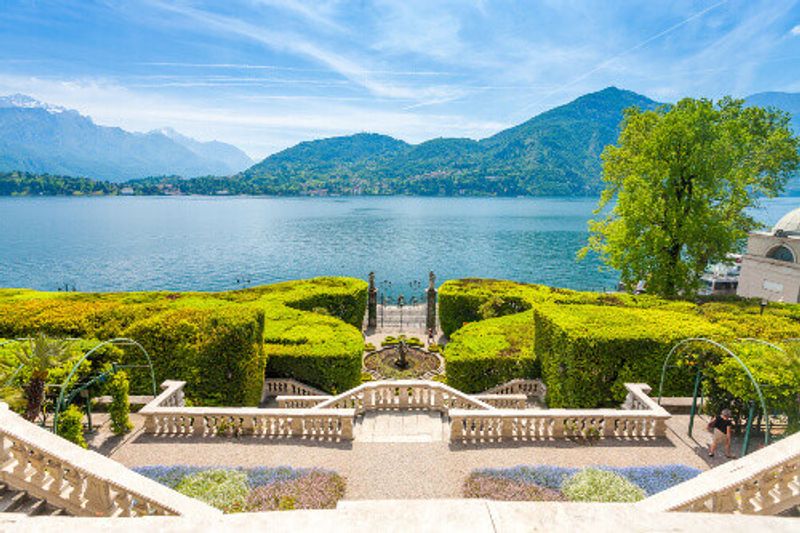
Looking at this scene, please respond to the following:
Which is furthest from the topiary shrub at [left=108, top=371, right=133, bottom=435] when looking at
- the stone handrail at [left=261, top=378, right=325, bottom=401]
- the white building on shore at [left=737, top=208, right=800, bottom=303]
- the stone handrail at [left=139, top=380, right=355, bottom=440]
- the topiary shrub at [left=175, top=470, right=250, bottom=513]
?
the white building on shore at [left=737, top=208, right=800, bottom=303]

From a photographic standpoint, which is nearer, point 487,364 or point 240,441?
point 240,441

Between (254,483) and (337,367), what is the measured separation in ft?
31.8

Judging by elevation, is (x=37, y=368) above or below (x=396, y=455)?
above

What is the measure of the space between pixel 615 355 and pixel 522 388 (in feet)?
18.4

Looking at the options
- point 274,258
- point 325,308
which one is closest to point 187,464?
point 325,308

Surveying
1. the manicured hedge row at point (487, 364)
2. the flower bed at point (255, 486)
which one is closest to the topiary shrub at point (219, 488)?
the flower bed at point (255, 486)

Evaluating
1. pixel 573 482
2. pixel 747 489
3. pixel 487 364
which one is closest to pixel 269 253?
pixel 487 364

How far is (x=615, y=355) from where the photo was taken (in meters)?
15.6

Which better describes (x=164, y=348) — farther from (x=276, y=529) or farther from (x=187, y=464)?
(x=276, y=529)

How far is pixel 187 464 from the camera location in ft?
Result: 38.6

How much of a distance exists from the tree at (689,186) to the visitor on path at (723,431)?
17.0 metres

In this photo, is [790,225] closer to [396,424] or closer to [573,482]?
[573,482]

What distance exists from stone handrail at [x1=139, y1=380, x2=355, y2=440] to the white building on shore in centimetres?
4179

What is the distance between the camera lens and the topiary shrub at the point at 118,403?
43.3 ft
